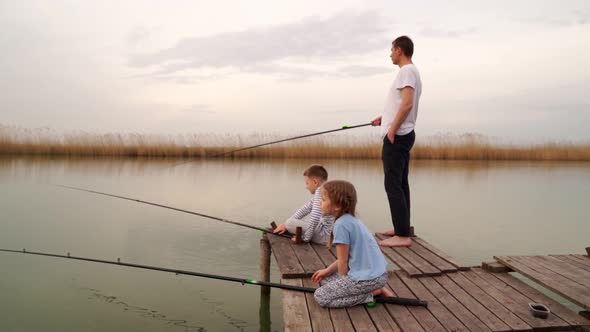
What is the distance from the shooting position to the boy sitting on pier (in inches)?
166

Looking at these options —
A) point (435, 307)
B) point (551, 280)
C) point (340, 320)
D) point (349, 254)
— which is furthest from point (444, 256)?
point (340, 320)

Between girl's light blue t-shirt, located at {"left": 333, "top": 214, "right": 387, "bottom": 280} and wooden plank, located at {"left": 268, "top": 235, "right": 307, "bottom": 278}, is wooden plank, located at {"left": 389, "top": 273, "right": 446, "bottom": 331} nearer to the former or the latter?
girl's light blue t-shirt, located at {"left": 333, "top": 214, "right": 387, "bottom": 280}

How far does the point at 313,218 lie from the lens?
4.30 metres

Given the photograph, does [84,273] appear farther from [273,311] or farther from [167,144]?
[167,144]

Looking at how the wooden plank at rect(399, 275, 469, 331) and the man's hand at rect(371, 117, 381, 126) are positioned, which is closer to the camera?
the wooden plank at rect(399, 275, 469, 331)

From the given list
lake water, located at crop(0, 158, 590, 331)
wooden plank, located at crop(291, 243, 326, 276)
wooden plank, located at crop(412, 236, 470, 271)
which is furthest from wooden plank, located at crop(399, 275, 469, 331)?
lake water, located at crop(0, 158, 590, 331)

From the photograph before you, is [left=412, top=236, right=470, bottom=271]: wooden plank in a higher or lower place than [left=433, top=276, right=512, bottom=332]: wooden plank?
higher

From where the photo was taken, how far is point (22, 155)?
19781mm

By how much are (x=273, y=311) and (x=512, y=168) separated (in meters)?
17.6

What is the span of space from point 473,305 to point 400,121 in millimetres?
1579

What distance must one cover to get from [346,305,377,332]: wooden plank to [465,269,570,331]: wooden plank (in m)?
0.91

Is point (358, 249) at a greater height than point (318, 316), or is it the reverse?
point (358, 249)

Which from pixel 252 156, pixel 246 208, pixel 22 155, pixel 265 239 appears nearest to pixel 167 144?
pixel 252 156

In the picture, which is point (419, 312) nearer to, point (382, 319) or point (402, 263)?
point (382, 319)
